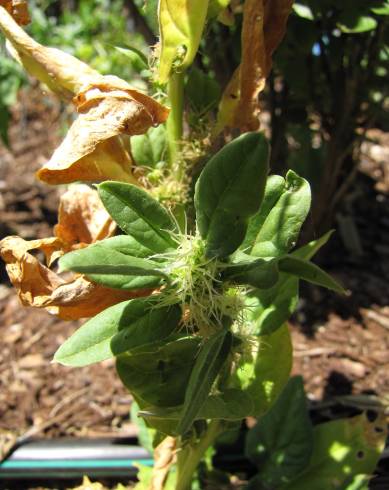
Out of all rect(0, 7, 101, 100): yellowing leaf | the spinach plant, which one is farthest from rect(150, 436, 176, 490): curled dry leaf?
rect(0, 7, 101, 100): yellowing leaf

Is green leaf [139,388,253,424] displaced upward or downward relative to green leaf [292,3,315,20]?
downward

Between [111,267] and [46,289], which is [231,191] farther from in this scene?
[46,289]

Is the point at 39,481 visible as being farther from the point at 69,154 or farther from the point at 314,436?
the point at 69,154

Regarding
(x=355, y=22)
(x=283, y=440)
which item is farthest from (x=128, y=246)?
(x=355, y=22)

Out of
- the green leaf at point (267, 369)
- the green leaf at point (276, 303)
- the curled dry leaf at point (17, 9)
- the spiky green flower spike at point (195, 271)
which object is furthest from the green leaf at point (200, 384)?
the curled dry leaf at point (17, 9)

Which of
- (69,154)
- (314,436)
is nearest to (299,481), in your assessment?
(314,436)

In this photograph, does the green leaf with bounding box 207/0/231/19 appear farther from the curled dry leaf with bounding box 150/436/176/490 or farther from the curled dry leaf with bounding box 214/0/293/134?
the curled dry leaf with bounding box 150/436/176/490
